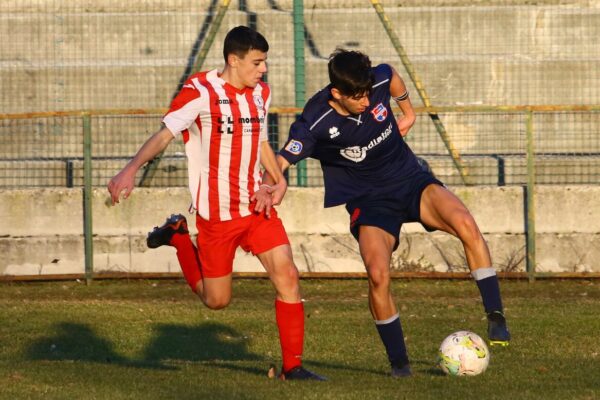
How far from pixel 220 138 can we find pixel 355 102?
0.95 meters

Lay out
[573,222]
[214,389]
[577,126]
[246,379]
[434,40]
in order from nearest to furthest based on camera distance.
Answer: [214,389], [246,379], [573,222], [577,126], [434,40]

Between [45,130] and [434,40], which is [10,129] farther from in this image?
[434,40]

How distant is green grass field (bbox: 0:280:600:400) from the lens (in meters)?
7.98

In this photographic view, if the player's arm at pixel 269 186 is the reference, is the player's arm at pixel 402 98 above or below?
above

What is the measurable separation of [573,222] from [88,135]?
19.5ft

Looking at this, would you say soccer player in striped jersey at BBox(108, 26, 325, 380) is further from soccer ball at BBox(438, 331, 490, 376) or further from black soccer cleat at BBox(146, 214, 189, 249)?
soccer ball at BBox(438, 331, 490, 376)

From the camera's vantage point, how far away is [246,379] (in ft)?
27.8

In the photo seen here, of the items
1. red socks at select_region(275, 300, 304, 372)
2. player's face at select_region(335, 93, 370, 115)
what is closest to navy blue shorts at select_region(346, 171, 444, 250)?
player's face at select_region(335, 93, 370, 115)

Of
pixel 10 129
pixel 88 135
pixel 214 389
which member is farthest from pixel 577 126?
pixel 214 389

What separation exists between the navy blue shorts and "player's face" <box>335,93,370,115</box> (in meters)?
0.68

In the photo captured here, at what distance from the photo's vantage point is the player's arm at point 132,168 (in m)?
7.73

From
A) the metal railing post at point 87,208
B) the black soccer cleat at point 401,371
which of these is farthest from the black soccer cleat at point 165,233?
the metal railing post at point 87,208

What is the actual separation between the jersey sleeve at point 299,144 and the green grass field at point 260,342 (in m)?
1.53

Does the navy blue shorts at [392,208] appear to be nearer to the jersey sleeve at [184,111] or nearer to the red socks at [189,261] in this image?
the red socks at [189,261]
